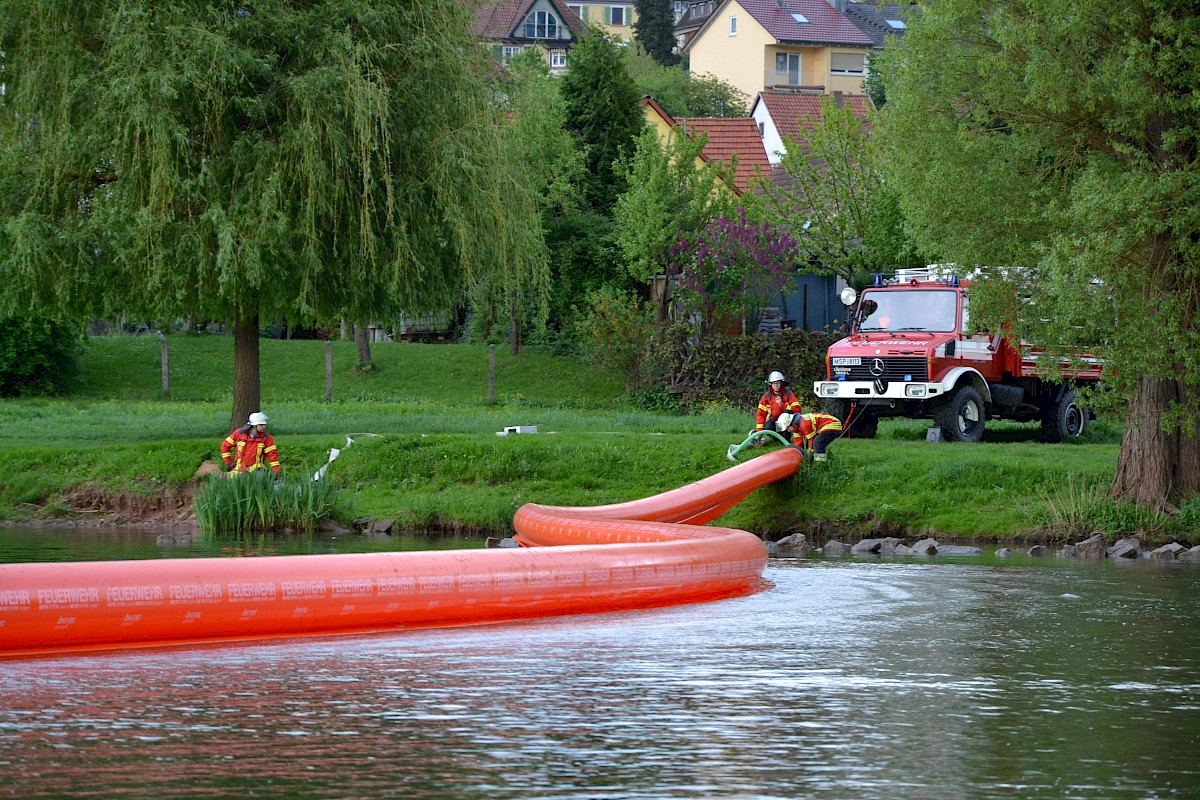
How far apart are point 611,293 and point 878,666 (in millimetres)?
29369

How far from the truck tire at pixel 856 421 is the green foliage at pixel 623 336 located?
9832 millimetres

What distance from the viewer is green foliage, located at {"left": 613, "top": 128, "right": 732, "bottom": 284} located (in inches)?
1597

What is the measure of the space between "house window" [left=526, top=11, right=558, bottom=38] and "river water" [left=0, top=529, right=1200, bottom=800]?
90113 millimetres

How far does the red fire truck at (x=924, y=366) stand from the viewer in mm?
26406

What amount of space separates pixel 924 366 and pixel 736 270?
38.2ft

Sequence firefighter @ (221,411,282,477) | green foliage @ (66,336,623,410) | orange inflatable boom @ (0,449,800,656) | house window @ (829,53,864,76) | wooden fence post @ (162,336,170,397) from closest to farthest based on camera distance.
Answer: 1. orange inflatable boom @ (0,449,800,656)
2. firefighter @ (221,411,282,477)
3. wooden fence post @ (162,336,170,397)
4. green foliage @ (66,336,623,410)
5. house window @ (829,53,864,76)

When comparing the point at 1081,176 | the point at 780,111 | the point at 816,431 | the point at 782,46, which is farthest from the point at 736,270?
the point at 782,46

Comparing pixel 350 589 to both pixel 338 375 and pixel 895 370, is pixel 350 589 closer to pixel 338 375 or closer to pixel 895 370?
pixel 895 370

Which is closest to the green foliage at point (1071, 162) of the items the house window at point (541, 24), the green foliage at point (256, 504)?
the green foliage at point (256, 504)

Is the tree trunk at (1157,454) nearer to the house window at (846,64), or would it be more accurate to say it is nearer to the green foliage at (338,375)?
the green foliage at (338,375)

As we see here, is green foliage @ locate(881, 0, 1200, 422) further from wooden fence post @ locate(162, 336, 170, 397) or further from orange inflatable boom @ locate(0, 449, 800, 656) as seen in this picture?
wooden fence post @ locate(162, 336, 170, 397)

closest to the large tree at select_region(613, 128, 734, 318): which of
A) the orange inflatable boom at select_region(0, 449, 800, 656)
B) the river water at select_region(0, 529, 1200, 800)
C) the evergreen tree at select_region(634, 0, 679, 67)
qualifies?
the orange inflatable boom at select_region(0, 449, 800, 656)

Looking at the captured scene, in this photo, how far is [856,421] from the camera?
91.0ft

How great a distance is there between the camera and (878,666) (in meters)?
11.5
